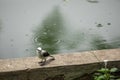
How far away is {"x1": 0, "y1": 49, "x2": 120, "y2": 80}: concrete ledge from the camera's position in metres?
3.17

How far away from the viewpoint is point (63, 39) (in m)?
5.46

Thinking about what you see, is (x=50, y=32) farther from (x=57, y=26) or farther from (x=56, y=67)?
(x=56, y=67)

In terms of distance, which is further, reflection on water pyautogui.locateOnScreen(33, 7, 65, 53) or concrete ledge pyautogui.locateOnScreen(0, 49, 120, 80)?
reflection on water pyautogui.locateOnScreen(33, 7, 65, 53)

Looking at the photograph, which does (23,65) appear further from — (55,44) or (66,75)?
(55,44)

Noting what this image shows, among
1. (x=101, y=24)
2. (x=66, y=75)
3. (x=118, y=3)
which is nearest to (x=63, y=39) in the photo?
(x=101, y=24)

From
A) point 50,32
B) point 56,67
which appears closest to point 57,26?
point 50,32

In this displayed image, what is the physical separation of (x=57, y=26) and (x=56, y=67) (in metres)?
3.01

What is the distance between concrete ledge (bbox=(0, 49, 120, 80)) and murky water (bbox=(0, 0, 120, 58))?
5.18 ft

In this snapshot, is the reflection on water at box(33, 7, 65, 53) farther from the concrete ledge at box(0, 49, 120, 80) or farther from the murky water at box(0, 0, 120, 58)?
the concrete ledge at box(0, 49, 120, 80)

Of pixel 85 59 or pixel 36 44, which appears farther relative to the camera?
pixel 36 44

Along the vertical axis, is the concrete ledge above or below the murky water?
below

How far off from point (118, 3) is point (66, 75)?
4773 mm

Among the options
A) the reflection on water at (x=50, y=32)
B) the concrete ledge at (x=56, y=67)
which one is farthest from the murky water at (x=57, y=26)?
the concrete ledge at (x=56, y=67)

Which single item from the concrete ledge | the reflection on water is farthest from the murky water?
the concrete ledge
